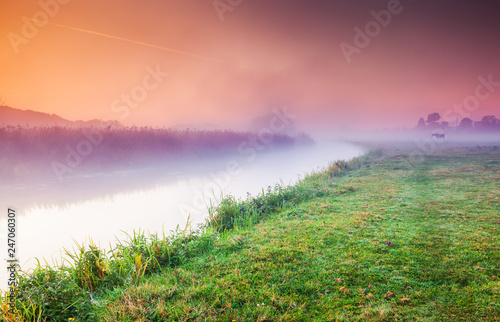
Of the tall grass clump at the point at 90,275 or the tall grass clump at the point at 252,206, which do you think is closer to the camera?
the tall grass clump at the point at 90,275

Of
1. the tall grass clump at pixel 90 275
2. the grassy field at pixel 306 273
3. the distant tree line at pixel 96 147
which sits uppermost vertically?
the distant tree line at pixel 96 147

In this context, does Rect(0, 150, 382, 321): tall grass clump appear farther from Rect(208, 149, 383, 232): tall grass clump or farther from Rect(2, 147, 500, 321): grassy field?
Rect(208, 149, 383, 232): tall grass clump

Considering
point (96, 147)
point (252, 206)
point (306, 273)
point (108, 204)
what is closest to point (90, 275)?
point (306, 273)

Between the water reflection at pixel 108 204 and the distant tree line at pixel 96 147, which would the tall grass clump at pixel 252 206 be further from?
the distant tree line at pixel 96 147

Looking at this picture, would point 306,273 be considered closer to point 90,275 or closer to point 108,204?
point 90,275

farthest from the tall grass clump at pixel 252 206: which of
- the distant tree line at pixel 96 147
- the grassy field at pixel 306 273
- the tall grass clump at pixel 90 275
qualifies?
the distant tree line at pixel 96 147

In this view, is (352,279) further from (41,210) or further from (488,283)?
(41,210)

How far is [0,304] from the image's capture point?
3.23 metres

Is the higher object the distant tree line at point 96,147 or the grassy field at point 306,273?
the distant tree line at point 96,147

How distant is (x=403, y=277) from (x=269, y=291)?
6.40ft

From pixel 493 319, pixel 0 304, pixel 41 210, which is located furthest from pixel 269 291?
pixel 41 210

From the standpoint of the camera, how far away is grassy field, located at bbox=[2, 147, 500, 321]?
308 cm

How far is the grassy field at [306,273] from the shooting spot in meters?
3.08

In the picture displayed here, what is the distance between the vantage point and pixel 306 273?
392 cm
